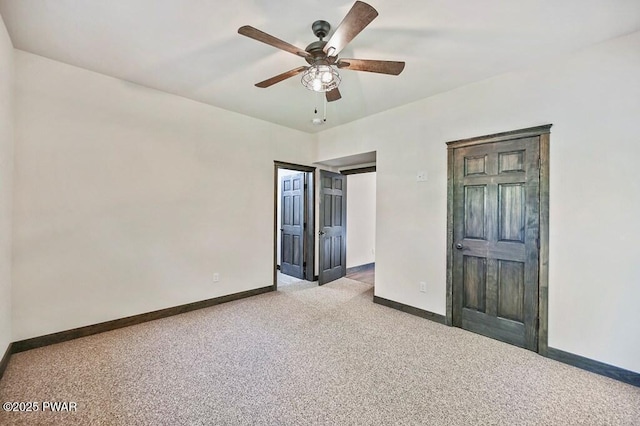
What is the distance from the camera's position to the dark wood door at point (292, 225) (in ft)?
17.3

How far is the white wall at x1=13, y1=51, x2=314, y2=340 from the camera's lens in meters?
2.55

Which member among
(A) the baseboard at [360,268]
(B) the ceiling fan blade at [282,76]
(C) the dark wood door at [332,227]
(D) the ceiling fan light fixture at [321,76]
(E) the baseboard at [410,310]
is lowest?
(A) the baseboard at [360,268]

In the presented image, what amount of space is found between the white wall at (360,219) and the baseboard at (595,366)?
3.95 m

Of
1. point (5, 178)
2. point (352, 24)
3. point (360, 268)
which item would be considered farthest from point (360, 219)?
point (5, 178)

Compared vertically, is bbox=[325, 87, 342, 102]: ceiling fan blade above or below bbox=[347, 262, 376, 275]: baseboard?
above

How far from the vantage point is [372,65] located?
2.13m

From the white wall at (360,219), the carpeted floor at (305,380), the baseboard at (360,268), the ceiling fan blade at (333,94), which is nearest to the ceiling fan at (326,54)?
the ceiling fan blade at (333,94)

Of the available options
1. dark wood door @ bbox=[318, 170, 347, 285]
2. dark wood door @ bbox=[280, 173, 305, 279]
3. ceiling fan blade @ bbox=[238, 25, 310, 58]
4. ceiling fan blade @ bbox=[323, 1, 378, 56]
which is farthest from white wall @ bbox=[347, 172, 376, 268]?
ceiling fan blade @ bbox=[238, 25, 310, 58]

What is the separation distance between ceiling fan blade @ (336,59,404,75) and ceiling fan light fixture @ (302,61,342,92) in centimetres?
8

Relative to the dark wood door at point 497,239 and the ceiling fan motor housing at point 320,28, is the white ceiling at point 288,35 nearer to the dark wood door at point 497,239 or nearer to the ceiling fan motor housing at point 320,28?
the ceiling fan motor housing at point 320,28

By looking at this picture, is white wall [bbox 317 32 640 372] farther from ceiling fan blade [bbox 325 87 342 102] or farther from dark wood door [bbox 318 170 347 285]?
dark wood door [bbox 318 170 347 285]

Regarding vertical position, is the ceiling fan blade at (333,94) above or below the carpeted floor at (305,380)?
above

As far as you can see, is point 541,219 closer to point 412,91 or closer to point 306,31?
point 412,91

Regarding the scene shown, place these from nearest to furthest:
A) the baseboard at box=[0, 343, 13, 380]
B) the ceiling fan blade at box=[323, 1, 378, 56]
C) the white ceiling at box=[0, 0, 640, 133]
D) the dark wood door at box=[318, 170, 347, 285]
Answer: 1. the ceiling fan blade at box=[323, 1, 378, 56]
2. the white ceiling at box=[0, 0, 640, 133]
3. the baseboard at box=[0, 343, 13, 380]
4. the dark wood door at box=[318, 170, 347, 285]
